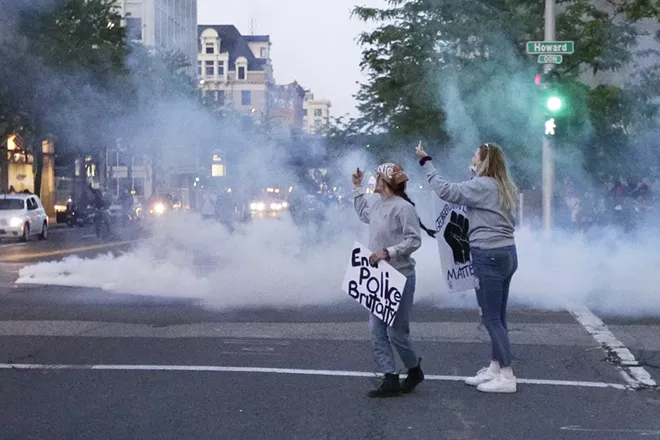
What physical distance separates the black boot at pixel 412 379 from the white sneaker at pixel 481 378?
20.5 inches

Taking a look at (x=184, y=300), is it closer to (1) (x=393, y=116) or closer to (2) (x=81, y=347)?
(2) (x=81, y=347)

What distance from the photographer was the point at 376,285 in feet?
26.0

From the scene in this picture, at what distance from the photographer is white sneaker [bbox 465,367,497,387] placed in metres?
8.31

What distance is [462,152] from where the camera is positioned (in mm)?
25344

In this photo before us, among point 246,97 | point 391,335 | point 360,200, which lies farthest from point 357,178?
point 246,97

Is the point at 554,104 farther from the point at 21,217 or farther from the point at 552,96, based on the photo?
the point at 21,217

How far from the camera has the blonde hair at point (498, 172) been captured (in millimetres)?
7996

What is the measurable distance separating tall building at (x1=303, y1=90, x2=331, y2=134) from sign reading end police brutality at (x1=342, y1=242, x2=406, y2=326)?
17.6 metres

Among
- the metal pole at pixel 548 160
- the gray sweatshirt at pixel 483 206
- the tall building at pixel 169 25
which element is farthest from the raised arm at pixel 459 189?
the tall building at pixel 169 25

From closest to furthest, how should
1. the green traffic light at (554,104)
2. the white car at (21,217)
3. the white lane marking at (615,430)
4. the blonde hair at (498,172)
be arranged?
the white lane marking at (615,430) → the blonde hair at (498,172) → the green traffic light at (554,104) → the white car at (21,217)

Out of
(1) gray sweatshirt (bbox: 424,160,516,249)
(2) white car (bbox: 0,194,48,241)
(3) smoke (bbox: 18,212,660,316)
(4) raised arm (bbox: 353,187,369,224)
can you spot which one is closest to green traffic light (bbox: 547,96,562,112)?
(3) smoke (bbox: 18,212,660,316)

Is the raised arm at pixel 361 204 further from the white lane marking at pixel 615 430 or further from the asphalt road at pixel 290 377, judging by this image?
the white lane marking at pixel 615 430

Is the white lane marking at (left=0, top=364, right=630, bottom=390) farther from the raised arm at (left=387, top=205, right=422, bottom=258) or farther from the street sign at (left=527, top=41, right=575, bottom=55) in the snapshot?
the street sign at (left=527, top=41, right=575, bottom=55)

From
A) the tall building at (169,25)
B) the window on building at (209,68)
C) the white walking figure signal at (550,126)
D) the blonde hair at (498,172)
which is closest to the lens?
the blonde hair at (498,172)
